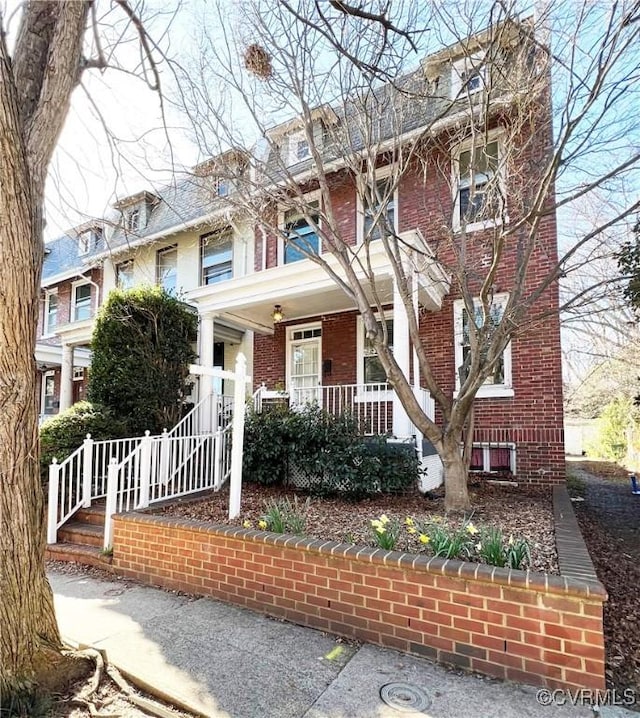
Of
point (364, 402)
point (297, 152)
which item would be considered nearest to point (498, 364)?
point (364, 402)

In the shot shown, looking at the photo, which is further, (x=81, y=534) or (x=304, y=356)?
(x=304, y=356)

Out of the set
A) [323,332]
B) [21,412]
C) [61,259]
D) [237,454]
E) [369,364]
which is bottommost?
[237,454]

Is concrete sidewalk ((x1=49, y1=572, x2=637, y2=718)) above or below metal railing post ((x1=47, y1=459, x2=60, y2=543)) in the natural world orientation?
below

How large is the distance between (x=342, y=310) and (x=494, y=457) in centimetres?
424

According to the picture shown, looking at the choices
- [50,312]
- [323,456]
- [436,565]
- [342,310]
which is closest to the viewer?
[436,565]

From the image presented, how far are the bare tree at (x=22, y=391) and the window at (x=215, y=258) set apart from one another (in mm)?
8543

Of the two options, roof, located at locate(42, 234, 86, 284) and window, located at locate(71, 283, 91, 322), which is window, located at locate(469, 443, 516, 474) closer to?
window, located at locate(71, 283, 91, 322)

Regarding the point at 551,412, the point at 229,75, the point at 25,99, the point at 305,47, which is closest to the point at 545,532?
the point at 551,412

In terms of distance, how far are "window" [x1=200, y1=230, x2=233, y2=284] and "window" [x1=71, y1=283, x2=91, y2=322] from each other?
510cm

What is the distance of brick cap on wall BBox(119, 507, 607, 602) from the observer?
264 centimetres

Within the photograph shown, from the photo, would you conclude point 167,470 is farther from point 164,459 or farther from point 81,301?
point 81,301

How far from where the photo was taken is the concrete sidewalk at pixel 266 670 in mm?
2463

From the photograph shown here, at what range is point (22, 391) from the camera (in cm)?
245

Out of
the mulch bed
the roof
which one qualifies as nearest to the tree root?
the mulch bed
